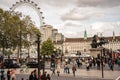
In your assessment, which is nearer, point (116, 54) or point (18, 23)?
point (116, 54)

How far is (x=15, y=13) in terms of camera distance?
89.9 metres

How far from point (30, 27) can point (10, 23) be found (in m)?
8.20

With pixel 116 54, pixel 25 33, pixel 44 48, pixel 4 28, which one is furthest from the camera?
pixel 44 48

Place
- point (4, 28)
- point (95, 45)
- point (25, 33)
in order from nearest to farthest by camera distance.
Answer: point (95, 45) < point (4, 28) < point (25, 33)

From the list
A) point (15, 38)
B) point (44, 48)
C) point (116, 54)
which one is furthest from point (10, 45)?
point (44, 48)

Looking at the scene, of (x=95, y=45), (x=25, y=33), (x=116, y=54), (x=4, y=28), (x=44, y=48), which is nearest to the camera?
(x=116, y=54)

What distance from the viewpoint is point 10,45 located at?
90562mm

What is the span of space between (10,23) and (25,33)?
747 cm

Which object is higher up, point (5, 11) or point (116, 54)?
point (5, 11)

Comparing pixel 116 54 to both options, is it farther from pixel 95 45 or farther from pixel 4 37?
pixel 4 37

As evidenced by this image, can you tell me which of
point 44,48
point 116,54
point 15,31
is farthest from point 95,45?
point 44,48

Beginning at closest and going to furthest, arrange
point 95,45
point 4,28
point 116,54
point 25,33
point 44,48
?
point 116,54 → point 95,45 → point 4,28 → point 25,33 → point 44,48

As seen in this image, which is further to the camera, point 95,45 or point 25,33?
point 25,33

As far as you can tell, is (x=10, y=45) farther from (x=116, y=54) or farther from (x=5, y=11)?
(x=116, y=54)
